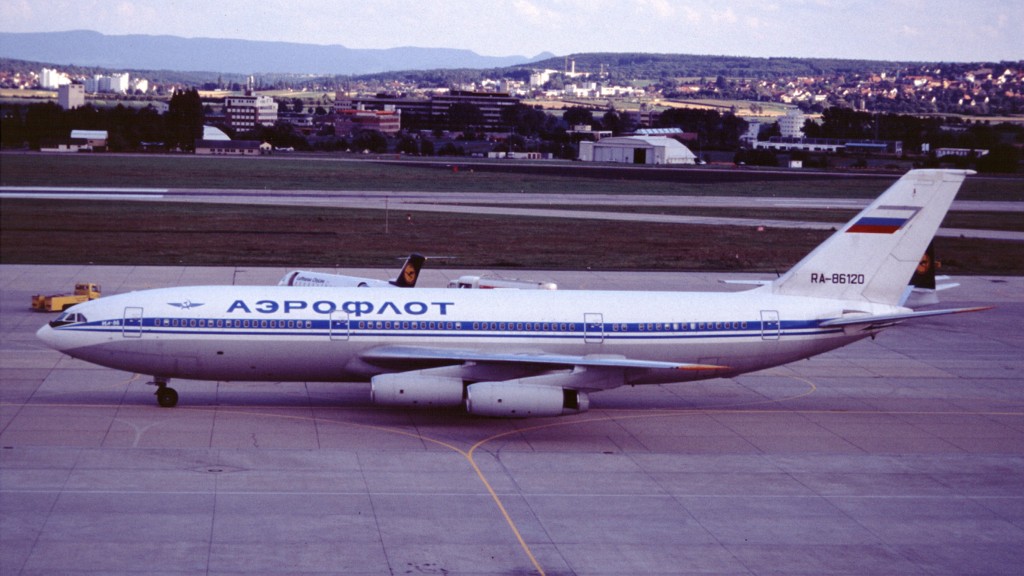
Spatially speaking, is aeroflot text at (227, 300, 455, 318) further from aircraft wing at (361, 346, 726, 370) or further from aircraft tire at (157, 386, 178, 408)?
aircraft tire at (157, 386, 178, 408)

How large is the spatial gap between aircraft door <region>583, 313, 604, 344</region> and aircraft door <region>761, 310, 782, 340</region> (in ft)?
15.2

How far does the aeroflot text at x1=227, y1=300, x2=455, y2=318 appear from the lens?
1208 inches

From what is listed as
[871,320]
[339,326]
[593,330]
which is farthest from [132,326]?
[871,320]

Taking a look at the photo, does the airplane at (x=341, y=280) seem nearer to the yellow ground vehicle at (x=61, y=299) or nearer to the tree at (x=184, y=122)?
the yellow ground vehicle at (x=61, y=299)

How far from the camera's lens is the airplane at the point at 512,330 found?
30.0 m

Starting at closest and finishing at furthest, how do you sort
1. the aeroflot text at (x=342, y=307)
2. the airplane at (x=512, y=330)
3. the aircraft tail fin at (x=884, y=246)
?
the airplane at (x=512, y=330)
the aeroflot text at (x=342, y=307)
the aircraft tail fin at (x=884, y=246)

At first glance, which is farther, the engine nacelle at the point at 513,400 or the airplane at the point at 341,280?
the airplane at the point at 341,280

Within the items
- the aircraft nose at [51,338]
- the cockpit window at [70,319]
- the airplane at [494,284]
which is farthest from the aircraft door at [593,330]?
the aircraft nose at [51,338]

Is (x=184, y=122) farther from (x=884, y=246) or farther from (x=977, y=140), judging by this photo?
(x=884, y=246)

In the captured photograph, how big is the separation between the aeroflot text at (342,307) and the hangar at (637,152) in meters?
149

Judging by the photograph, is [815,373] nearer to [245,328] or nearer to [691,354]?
[691,354]

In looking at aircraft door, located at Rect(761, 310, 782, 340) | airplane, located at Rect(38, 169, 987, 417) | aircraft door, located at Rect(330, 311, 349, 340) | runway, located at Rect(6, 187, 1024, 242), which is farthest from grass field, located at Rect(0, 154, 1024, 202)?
aircraft door, located at Rect(761, 310, 782, 340)

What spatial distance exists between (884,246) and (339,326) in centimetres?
1576

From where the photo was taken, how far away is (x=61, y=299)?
4547 cm
